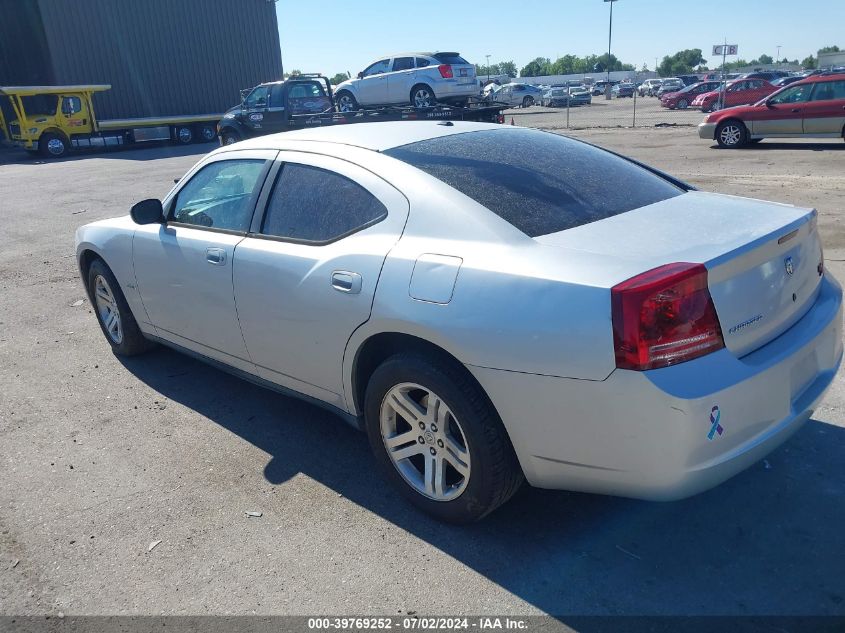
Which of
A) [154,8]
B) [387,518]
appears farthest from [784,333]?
[154,8]

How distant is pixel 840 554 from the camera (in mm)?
2715

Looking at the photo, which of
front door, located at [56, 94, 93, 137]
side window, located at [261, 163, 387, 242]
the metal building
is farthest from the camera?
the metal building

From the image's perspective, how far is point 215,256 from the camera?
3.83 meters

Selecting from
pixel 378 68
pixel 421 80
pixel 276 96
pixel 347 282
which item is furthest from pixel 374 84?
pixel 347 282

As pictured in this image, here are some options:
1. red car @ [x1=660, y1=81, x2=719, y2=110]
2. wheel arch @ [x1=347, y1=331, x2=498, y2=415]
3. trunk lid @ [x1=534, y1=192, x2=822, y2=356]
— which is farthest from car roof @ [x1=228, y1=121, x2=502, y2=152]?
red car @ [x1=660, y1=81, x2=719, y2=110]

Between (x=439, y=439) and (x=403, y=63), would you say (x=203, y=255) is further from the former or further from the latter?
(x=403, y=63)

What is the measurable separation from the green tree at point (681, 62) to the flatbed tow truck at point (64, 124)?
109m

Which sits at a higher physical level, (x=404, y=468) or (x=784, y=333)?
(x=784, y=333)

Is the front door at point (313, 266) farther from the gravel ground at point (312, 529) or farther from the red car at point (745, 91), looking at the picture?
the red car at point (745, 91)

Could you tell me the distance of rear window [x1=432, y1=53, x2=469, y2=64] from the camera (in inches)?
764

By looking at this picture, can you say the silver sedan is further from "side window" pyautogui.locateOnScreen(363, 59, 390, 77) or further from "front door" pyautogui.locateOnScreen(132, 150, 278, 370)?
"side window" pyautogui.locateOnScreen(363, 59, 390, 77)

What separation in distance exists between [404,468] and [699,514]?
131 centimetres

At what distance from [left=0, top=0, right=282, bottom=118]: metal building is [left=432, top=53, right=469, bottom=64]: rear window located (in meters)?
20.5

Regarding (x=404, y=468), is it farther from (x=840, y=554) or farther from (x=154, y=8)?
(x=154, y=8)
